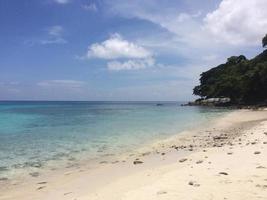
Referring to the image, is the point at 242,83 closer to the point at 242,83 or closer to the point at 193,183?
the point at 242,83

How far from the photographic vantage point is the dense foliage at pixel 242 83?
245 feet

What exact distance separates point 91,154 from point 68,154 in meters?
1.10

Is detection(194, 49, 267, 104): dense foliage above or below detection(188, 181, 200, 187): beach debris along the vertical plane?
above

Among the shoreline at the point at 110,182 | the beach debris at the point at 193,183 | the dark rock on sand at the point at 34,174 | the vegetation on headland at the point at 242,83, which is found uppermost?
the vegetation on headland at the point at 242,83

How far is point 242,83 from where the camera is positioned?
7962 centimetres

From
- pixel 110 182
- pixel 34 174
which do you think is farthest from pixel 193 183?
pixel 34 174

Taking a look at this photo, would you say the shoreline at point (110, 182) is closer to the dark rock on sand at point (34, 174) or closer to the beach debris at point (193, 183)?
the beach debris at point (193, 183)

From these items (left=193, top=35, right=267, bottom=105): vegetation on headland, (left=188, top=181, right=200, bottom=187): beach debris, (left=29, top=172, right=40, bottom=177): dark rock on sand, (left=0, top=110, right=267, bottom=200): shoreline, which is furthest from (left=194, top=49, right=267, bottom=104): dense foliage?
(left=188, top=181, right=200, bottom=187): beach debris

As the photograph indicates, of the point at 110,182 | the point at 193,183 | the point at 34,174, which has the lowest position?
the point at 34,174

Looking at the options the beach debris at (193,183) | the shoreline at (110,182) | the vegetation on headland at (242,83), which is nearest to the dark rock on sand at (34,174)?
the shoreline at (110,182)

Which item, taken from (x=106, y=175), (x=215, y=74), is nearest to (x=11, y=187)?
(x=106, y=175)

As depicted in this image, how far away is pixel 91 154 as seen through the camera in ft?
59.0

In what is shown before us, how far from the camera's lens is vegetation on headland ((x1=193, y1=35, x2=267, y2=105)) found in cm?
7469

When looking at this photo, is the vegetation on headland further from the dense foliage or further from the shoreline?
the shoreline
